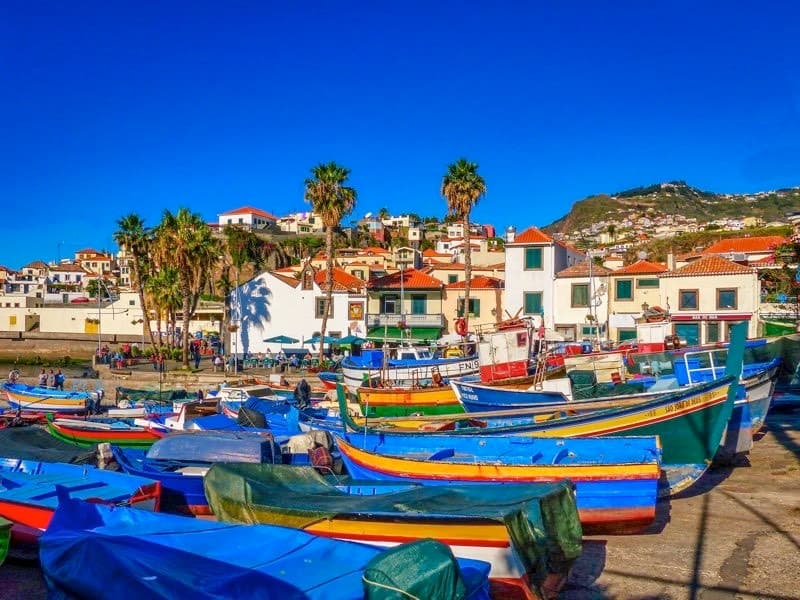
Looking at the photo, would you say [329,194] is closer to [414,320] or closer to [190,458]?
[414,320]

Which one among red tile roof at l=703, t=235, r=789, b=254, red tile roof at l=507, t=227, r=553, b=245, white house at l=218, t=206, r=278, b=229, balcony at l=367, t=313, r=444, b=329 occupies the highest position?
white house at l=218, t=206, r=278, b=229

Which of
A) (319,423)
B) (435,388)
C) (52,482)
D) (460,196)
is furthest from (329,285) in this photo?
(52,482)

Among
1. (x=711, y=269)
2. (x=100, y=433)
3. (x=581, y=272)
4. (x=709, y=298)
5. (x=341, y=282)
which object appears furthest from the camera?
(x=341, y=282)

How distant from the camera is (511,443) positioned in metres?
15.4

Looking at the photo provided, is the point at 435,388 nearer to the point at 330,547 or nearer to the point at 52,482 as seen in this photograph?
the point at 52,482

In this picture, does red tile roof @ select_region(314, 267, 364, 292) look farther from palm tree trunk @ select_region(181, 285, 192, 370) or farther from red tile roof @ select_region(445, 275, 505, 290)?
palm tree trunk @ select_region(181, 285, 192, 370)

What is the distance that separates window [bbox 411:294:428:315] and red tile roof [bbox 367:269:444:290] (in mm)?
678

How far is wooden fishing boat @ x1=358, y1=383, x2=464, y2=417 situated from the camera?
29.2m

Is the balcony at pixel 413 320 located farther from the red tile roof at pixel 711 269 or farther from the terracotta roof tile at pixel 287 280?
the red tile roof at pixel 711 269

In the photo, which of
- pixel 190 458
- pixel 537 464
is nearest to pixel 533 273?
pixel 190 458

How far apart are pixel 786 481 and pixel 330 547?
1263 cm

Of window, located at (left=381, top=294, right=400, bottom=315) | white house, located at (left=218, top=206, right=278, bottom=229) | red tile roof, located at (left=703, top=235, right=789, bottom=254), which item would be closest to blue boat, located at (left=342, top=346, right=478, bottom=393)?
window, located at (left=381, top=294, right=400, bottom=315)

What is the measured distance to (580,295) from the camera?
46.9 metres

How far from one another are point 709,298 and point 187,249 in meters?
32.4
